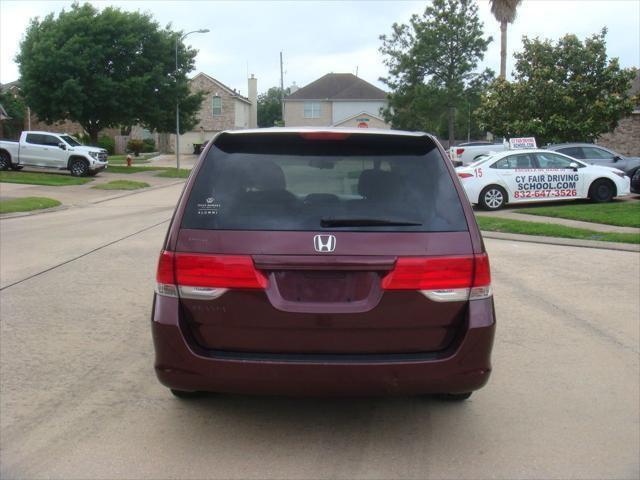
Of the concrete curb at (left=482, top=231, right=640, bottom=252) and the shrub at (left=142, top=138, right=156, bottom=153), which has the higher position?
the shrub at (left=142, top=138, right=156, bottom=153)

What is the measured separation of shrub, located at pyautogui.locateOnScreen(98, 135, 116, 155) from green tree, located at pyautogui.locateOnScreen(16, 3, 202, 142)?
1926 centimetres

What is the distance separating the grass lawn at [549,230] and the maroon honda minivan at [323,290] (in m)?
8.92

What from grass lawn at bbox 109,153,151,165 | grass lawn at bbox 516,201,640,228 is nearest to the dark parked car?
grass lawn at bbox 516,201,640,228

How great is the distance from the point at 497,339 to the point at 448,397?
1642 mm

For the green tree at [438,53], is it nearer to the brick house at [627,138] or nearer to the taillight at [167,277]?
the brick house at [627,138]

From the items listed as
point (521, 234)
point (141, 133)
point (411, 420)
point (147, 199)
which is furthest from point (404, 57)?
point (411, 420)

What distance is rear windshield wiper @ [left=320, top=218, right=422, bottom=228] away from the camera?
11.4ft

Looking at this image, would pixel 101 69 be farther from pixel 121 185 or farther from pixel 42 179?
pixel 121 185

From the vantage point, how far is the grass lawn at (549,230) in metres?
11.5

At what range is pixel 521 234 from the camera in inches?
497

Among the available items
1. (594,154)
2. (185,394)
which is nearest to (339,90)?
(594,154)

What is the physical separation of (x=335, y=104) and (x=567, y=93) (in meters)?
42.7

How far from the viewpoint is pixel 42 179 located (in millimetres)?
27531

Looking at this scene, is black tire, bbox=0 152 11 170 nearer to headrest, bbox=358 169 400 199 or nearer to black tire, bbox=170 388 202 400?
black tire, bbox=170 388 202 400
